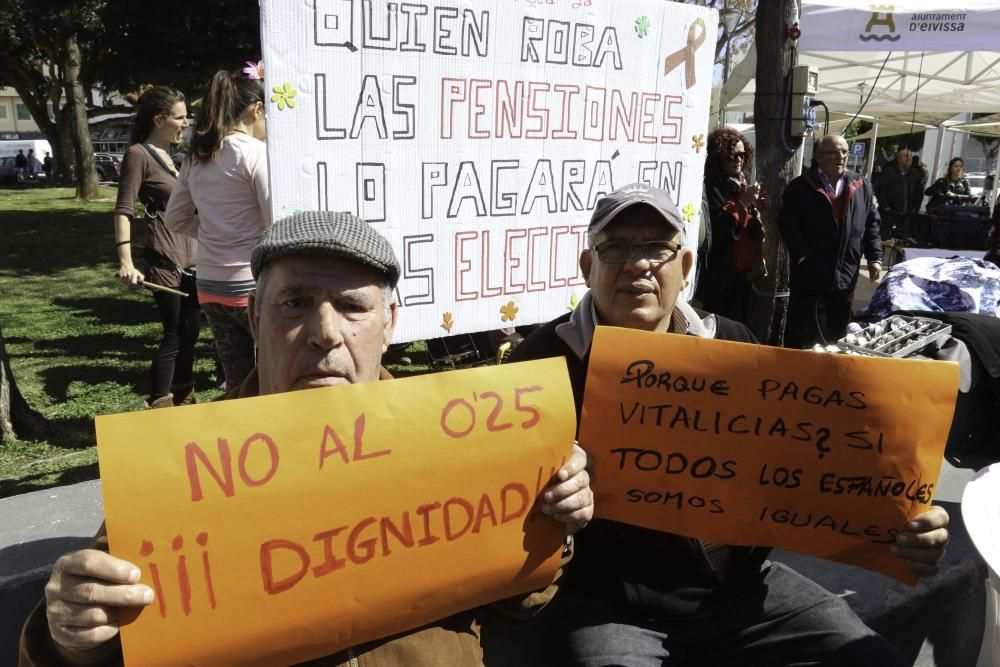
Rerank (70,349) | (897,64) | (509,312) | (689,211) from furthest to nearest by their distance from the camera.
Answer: (897,64) → (70,349) → (689,211) → (509,312)

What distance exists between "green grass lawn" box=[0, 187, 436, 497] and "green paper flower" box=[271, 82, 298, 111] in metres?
2.43

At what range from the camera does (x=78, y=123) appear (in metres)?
19.2

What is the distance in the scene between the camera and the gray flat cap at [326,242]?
1.44 metres

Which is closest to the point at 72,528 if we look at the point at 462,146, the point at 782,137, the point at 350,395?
the point at 350,395

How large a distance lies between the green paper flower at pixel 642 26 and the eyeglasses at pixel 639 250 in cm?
162

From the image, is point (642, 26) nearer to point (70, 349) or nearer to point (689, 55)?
point (689, 55)

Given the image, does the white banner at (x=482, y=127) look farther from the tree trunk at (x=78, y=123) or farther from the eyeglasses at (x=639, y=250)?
the tree trunk at (x=78, y=123)

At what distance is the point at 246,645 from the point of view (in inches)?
48.3

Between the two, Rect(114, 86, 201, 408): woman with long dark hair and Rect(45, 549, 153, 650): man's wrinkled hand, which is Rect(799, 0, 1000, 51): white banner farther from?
Rect(45, 549, 153, 650): man's wrinkled hand

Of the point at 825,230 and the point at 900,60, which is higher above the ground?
the point at 900,60

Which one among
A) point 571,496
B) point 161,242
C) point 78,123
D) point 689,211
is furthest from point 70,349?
point 78,123

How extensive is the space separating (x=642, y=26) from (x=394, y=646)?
277cm

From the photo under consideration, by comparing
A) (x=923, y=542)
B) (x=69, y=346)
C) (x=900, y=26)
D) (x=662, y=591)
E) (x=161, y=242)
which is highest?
(x=900, y=26)

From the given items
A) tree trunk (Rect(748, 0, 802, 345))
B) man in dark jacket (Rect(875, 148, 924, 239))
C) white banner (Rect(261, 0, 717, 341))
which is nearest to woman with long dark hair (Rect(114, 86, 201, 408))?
white banner (Rect(261, 0, 717, 341))
